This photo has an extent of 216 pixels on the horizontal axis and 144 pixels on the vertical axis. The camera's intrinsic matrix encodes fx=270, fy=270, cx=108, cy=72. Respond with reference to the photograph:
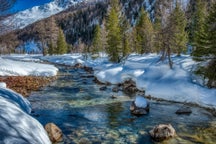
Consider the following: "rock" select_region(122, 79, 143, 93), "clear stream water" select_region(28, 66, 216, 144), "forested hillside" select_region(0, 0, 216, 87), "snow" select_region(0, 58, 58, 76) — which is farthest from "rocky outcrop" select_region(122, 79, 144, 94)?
"snow" select_region(0, 58, 58, 76)

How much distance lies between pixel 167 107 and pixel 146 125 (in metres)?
5.12

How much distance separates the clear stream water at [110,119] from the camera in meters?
13.3

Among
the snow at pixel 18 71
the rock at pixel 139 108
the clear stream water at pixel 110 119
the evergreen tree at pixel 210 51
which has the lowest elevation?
the clear stream water at pixel 110 119

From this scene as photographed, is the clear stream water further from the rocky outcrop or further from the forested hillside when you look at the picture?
the forested hillside

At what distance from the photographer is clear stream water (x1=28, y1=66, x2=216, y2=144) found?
43.6 ft

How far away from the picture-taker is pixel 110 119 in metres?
16.7

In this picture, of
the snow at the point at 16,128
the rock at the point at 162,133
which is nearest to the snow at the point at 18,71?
the snow at the point at 16,128

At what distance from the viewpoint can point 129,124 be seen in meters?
15.6

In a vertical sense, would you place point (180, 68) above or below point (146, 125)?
above

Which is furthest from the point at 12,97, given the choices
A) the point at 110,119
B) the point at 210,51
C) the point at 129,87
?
the point at 210,51

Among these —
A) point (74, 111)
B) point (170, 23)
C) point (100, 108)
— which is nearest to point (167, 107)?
point (100, 108)

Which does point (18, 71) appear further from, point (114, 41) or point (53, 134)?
point (53, 134)

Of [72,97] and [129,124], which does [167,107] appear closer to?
[129,124]

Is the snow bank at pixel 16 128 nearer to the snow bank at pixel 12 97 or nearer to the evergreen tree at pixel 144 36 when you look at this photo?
the snow bank at pixel 12 97
